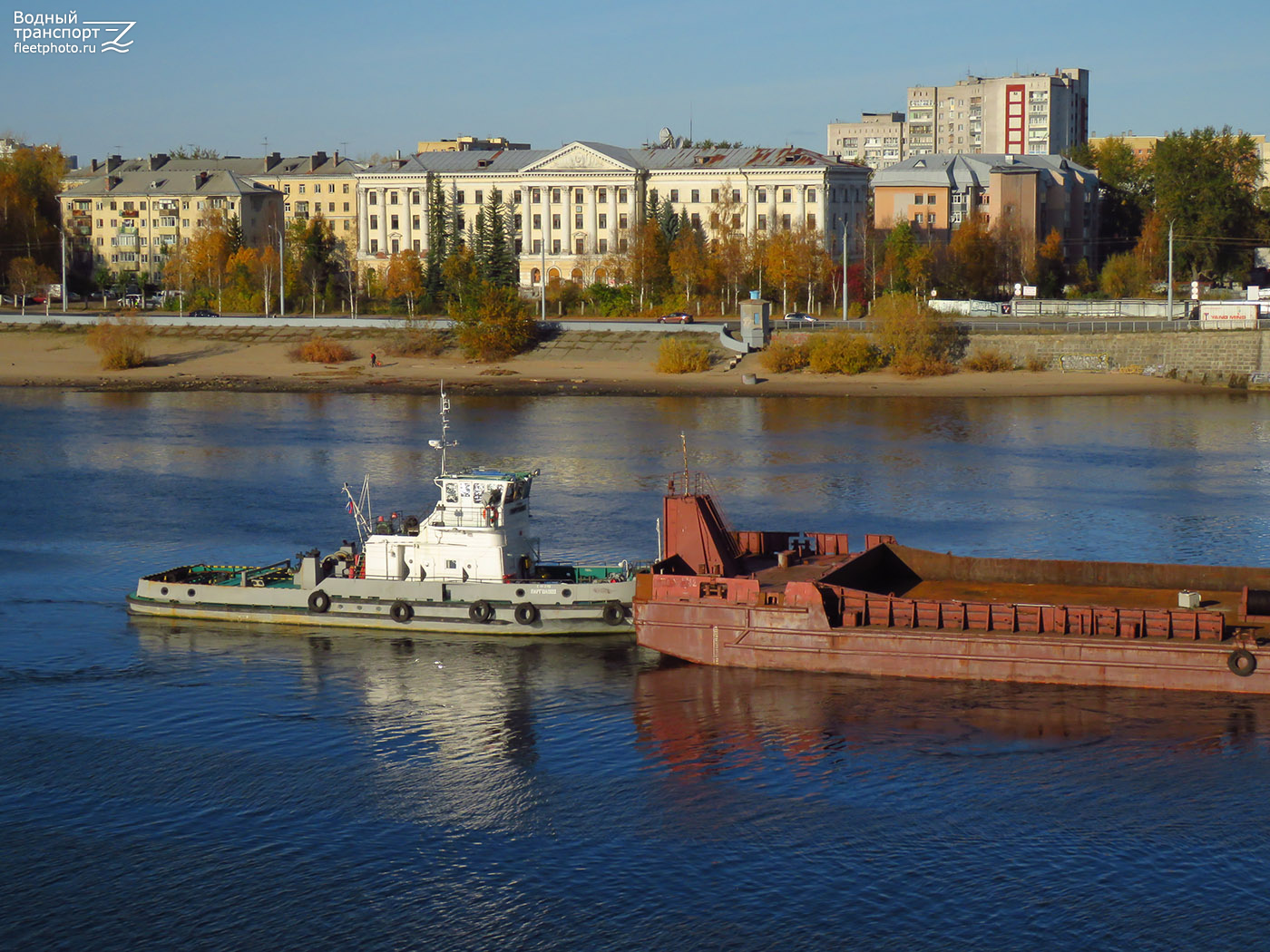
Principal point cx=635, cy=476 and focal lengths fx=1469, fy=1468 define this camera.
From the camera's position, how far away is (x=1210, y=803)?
24.7 metres

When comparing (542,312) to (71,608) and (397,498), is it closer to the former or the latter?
(397,498)

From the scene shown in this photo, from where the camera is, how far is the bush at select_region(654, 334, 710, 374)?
308ft

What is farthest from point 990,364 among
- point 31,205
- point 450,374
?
point 31,205

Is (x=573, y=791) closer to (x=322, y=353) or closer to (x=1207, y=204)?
(x=322, y=353)

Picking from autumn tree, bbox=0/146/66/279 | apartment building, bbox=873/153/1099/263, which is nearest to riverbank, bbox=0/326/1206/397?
autumn tree, bbox=0/146/66/279

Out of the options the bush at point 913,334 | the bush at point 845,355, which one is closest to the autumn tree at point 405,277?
the bush at point 845,355

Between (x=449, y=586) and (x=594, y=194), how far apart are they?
99.6 m

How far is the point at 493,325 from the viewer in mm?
101438

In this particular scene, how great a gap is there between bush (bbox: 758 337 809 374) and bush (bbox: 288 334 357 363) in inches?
1167

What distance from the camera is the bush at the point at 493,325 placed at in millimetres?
101000

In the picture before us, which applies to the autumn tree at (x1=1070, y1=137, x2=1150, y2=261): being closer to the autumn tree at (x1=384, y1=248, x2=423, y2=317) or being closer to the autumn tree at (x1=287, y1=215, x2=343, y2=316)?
the autumn tree at (x1=384, y1=248, x2=423, y2=317)

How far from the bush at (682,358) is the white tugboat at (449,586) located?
58.0 meters

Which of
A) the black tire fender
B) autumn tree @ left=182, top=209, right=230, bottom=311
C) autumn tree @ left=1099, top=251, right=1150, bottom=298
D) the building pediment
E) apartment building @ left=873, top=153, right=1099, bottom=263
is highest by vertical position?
the building pediment

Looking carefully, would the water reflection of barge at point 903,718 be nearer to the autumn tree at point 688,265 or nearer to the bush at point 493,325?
the bush at point 493,325
